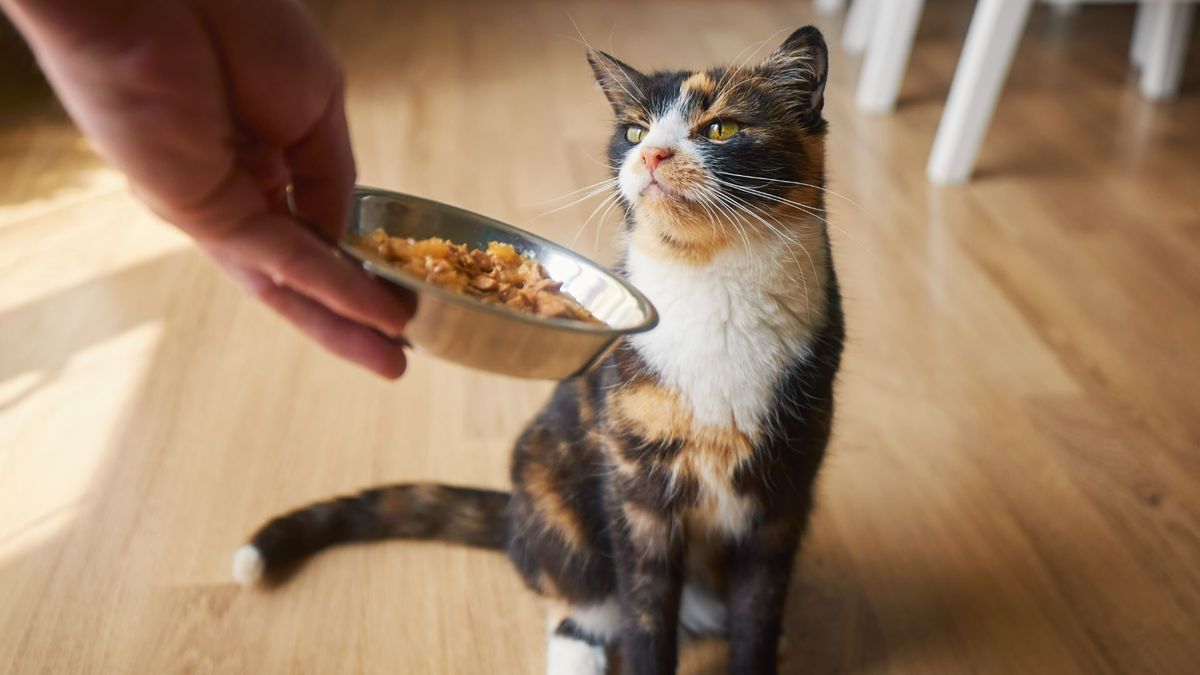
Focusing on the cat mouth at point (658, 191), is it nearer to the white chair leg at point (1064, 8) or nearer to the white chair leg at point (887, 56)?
the white chair leg at point (887, 56)

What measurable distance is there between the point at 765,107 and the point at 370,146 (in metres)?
1.66

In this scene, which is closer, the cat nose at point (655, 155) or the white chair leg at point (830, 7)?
the cat nose at point (655, 155)

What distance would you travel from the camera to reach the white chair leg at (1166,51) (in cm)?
264

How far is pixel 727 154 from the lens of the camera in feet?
3.24

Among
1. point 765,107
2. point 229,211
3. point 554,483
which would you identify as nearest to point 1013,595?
point 554,483

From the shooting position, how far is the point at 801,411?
3.40ft

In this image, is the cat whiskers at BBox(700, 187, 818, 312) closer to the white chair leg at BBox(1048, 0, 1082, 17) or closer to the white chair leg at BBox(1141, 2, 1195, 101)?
the white chair leg at BBox(1141, 2, 1195, 101)

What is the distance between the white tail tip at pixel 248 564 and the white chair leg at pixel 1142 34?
108 inches

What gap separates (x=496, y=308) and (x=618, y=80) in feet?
1.40

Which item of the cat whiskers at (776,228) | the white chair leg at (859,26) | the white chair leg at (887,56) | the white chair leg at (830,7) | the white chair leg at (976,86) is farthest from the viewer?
the white chair leg at (830,7)

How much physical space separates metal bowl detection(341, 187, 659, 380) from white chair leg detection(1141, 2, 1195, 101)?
7.68ft

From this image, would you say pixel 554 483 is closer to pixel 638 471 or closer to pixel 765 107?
pixel 638 471

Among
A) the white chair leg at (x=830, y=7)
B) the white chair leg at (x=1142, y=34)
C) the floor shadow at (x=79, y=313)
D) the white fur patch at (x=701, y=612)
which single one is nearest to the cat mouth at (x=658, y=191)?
the white fur patch at (x=701, y=612)

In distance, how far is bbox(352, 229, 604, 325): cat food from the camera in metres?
0.85
